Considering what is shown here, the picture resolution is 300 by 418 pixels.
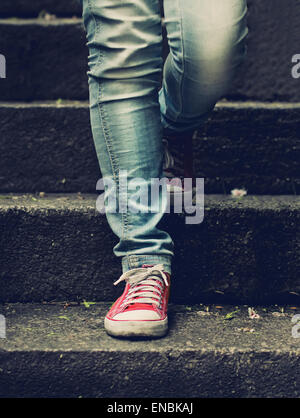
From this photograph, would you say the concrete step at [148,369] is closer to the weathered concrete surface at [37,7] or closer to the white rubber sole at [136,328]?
the white rubber sole at [136,328]

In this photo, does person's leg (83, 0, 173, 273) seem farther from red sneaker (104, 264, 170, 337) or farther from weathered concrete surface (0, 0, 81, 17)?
weathered concrete surface (0, 0, 81, 17)

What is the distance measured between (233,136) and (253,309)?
0.56 meters

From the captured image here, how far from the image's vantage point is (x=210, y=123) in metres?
1.75

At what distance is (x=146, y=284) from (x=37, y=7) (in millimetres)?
1240

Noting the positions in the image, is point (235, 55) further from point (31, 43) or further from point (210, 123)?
point (31, 43)

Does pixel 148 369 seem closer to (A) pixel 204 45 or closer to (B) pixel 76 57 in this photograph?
(A) pixel 204 45

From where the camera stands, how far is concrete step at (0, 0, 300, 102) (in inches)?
73.8

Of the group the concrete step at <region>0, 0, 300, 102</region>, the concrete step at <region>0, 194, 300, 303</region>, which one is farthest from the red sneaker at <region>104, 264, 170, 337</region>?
the concrete step at <region>0, 0, 300, 102</region>

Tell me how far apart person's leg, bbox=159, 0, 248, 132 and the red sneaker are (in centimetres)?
44

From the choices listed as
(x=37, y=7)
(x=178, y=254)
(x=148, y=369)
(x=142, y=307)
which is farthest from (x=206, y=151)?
(x=37, y=7)

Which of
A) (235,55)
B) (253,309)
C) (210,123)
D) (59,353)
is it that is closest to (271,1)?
(210,123)

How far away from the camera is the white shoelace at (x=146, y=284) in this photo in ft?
4.43

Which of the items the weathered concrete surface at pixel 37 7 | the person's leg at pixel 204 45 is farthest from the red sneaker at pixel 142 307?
the weathered concrete surface at pixel 37 7

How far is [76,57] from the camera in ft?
6.18
